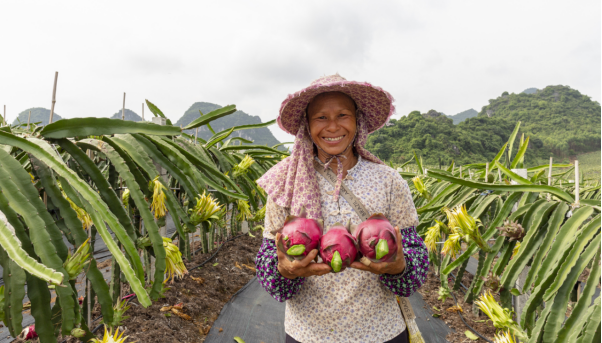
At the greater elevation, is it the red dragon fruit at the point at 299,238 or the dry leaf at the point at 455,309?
the red dragon fruit at the point at 299,238

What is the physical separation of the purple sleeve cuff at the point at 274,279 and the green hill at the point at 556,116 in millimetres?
33476

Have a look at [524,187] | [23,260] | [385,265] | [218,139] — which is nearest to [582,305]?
[524,187]

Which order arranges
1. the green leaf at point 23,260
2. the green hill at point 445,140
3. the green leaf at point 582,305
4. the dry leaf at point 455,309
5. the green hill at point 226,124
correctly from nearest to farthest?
the green leaf at point 23,260 → the green leaf at point 582,305 → the dry leaf at point 455,309 → the green hill at point 445,140 → the green hill at point 226,124

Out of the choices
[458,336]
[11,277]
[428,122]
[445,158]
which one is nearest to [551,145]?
[428,122]

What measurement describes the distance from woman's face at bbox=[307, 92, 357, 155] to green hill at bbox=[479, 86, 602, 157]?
33258 millimetres

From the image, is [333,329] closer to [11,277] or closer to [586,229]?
[586,229]

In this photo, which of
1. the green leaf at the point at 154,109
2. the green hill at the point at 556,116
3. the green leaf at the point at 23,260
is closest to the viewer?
the green leaf at the point at 23,260

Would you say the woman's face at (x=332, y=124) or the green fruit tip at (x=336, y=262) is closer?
the green fruit tip at (x=336, y=262)

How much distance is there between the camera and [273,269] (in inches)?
36.0

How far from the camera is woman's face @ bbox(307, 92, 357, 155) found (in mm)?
997

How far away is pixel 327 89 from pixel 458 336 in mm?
2153

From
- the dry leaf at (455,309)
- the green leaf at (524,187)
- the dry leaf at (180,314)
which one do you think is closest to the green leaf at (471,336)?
the dry leaf at (455,309)

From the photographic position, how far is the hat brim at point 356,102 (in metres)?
0.98

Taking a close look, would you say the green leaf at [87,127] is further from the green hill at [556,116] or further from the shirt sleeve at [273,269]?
the green hill at [556,116]
